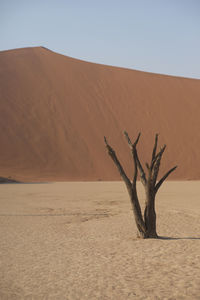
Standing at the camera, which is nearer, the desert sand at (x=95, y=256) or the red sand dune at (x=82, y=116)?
the desert sand at (x=95, y=256)

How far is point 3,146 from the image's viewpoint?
82.0ft

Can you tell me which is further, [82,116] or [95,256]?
[82,116]

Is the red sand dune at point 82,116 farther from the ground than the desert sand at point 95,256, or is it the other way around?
the red sand dune at point 82,116

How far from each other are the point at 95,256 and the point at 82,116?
26.0 m

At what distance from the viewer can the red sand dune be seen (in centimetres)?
2536

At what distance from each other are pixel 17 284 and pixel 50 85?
30097 mm

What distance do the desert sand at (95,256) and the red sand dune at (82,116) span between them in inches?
539

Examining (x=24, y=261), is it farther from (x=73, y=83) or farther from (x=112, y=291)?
(x=73, y=83)

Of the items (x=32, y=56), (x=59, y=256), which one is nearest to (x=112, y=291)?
(x=59, y=256)

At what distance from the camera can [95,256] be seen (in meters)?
5.33

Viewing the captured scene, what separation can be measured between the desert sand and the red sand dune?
13682 millimetres

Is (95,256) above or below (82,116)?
below

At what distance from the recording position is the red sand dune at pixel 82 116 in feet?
83.2

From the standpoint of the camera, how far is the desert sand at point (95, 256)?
3.82m
